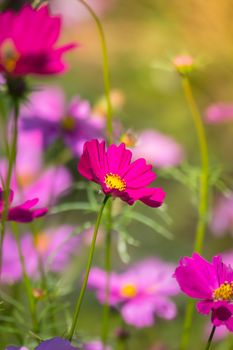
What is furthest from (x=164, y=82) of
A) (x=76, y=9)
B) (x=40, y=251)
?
(x=40, y=251)

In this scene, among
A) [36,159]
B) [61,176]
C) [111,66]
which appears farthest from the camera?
[111,66]

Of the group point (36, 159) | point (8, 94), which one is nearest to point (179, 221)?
point (36, 159)

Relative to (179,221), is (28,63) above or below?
above

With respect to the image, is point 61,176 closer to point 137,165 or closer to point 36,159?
point 36,159

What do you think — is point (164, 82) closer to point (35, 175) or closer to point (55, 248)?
point (35, 175)

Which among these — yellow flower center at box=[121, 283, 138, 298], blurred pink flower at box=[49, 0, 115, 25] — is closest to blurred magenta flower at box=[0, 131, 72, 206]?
yellow flower center at box=[121, 283, 138, 298]

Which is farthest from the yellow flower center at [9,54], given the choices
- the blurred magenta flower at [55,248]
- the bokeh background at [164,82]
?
the bokeh background at [164,82]

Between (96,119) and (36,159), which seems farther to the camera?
(36,159)
